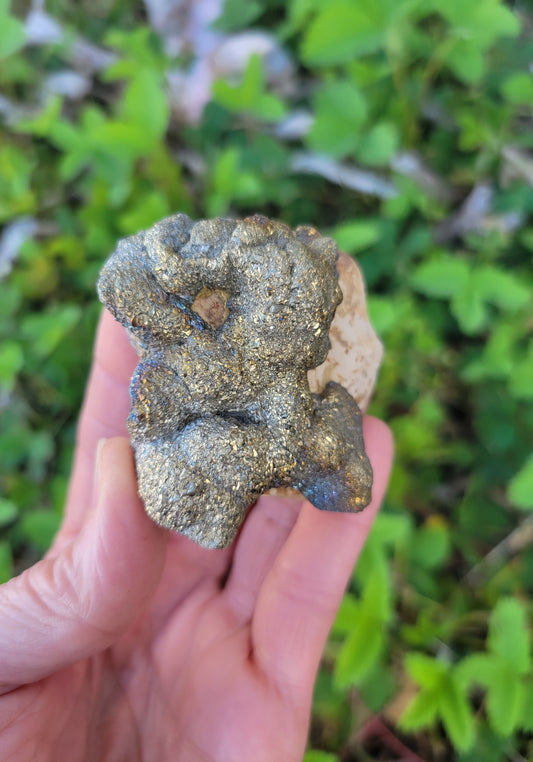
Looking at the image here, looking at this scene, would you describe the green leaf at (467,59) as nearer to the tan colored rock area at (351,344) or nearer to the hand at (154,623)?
the tan colored rock area at (351,344)

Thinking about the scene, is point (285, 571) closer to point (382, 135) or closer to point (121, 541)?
point (121, 541)

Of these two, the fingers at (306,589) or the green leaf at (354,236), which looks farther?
the green leaf at (354,236)

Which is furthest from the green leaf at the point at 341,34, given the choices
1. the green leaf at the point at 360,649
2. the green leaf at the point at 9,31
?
the green leaf at the point at 360,649

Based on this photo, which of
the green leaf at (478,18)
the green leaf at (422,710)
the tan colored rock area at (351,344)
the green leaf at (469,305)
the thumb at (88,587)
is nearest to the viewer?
the thumb at (88,587)

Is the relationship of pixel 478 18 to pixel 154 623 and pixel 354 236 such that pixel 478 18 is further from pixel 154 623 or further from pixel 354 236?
pixel 154 623

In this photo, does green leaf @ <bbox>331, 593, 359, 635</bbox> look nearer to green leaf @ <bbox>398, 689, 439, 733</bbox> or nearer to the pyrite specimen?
green leaf @ <bbox>398, 689, 439, 733</bbox>

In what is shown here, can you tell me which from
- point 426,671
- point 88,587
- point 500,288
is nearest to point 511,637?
point 426,671

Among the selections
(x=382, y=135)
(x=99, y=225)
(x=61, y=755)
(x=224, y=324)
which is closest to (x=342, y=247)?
(x=382, y=135)
